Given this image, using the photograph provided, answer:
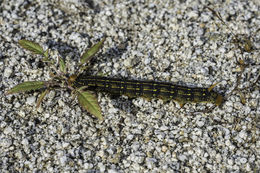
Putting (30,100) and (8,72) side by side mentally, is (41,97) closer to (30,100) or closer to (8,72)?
(30,100)

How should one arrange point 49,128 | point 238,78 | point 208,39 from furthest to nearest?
point 208,39, point 238,78, point 49,128

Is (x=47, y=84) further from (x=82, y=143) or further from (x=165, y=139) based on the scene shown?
(x=165, y=139)

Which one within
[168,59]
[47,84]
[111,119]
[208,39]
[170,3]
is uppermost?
[170,3]

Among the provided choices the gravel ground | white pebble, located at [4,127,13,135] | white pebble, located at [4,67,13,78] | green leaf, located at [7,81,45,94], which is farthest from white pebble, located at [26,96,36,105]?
white pebble, located at [4,67,13,78]

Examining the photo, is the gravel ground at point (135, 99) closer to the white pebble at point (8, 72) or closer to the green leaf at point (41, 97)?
the white pebble at point (8, 72)

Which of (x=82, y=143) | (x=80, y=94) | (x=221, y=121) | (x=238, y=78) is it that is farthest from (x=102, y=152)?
(x=238, y=78)

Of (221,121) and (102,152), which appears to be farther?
(221,121)

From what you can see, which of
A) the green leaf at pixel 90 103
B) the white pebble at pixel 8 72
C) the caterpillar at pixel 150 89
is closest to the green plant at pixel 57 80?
the green leaf at pixel 90 103

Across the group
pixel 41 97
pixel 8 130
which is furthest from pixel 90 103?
pixel 8 130
